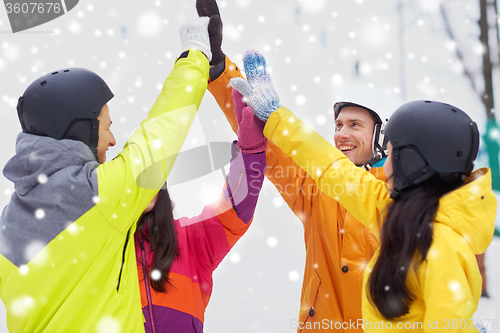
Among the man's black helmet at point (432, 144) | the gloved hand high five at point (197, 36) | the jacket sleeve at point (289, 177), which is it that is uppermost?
the gloved hand high five at point (197, 36)

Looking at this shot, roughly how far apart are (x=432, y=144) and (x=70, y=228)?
1233mm

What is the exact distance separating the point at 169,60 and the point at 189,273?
8.82 feet

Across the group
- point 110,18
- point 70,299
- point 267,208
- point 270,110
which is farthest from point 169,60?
point 70,299

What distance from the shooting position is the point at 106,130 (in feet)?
4.77

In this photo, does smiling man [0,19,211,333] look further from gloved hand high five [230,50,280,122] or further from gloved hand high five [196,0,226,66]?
gloved hand high five [196,0,226,66]

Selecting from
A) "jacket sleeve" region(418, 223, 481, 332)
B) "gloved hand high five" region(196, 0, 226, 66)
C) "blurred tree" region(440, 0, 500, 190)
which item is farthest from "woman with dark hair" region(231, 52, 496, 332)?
"blurred tree" region(440, 0, 500, 190)

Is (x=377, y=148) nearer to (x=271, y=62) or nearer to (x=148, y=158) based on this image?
(x=148, y=158)

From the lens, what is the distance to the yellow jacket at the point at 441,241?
1169 millimetres

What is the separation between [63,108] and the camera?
1315 millimetres

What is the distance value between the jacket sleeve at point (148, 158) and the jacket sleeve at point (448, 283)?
0.92m

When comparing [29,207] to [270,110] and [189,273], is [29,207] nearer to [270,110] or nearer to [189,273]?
[189,273]

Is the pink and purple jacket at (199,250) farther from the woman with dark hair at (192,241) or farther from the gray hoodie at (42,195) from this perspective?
the gray hoodie at (42,195)

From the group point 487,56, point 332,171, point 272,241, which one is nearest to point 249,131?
point 332,171

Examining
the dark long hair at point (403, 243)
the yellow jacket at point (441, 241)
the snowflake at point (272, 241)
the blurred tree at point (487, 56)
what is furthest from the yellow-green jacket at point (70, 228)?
the blurred tree at point (487, 56)
